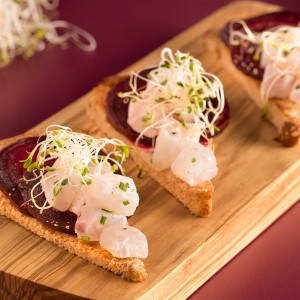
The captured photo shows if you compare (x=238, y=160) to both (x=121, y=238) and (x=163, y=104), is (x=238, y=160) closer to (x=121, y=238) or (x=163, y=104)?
(x=163, y=104)

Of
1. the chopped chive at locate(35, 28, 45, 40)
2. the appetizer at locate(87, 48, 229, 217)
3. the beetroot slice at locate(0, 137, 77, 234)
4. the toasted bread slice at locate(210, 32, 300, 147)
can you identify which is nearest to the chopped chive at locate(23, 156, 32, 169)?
the beetroot slice at locate(0, 137, 77, 234)

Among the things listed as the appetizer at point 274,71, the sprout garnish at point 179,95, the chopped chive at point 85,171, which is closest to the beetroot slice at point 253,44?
the appetizer at point 274,71

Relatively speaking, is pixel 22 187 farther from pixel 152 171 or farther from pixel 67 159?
pixel 152 171

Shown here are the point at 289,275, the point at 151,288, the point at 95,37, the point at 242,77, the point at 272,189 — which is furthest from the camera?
the point at 95,37

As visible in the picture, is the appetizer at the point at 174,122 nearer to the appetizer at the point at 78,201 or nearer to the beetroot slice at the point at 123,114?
the beetroot slice at the point at 123,114

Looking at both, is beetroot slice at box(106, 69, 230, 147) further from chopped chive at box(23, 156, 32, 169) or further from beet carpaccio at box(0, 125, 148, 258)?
chopped chive at box(23, 156, 32, 169)

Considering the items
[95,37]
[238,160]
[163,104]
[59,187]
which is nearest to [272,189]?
[238,160]
